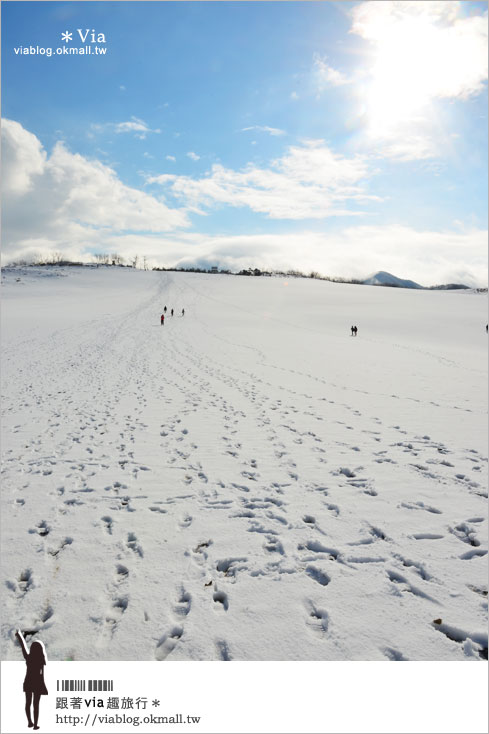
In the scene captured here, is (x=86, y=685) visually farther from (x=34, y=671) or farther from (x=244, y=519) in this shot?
(x=244, y=519)

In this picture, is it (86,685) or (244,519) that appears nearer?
(86,685)

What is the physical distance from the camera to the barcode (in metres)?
3.49

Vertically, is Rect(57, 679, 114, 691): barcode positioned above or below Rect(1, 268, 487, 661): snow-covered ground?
below

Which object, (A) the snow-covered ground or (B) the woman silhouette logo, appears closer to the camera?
(B) the woman silhouette logo

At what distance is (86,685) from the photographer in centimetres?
351

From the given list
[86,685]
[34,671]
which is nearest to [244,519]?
[86,685]

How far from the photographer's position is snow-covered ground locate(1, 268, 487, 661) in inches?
147

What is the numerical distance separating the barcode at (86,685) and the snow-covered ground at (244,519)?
0.24 meters

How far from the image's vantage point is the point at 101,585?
14.1 ft

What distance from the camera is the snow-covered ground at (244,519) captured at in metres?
3.73

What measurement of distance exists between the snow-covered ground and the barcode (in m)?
0.24

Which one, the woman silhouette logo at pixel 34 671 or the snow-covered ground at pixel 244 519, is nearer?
the woman silhouette logo at pixel 34 671

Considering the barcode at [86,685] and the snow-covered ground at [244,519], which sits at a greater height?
the snow-covered ground at [244,519]

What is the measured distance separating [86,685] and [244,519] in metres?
2.69
